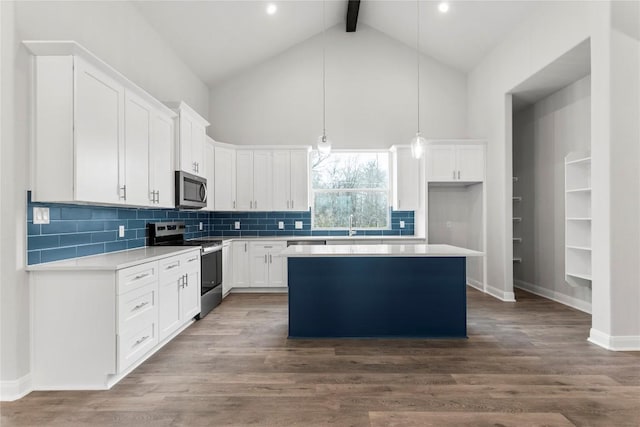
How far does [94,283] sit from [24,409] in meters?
0.83

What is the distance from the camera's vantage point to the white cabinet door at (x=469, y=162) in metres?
5.72

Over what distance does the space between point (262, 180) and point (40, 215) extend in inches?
141

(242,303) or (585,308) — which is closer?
(585,308)

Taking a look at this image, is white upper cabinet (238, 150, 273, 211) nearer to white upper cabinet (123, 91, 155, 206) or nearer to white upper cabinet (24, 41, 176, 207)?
white upper cabinet (123, 91, 155, 206)

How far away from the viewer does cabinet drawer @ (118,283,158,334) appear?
2643mm

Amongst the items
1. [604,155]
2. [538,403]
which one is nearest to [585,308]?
[604,155]

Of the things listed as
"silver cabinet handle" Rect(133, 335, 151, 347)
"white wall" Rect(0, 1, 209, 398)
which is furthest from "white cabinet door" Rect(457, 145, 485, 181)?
"white wall" Rect(0, 1, 209, 398)

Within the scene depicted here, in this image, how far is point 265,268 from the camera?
18.7 ft

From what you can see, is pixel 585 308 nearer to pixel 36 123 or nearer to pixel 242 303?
pixel 242 303

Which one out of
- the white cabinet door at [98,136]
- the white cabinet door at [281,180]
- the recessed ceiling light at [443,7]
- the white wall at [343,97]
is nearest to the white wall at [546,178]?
the white wall at [343,97]

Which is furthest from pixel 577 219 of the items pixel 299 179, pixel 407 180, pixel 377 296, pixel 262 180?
pixel 262 180

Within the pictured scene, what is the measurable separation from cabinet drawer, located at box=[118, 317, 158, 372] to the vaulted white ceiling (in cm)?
343

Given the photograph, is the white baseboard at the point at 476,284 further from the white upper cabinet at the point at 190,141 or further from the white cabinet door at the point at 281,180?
the white upper cabinet at the point at 190,141

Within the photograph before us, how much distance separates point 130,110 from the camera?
3.21 m
